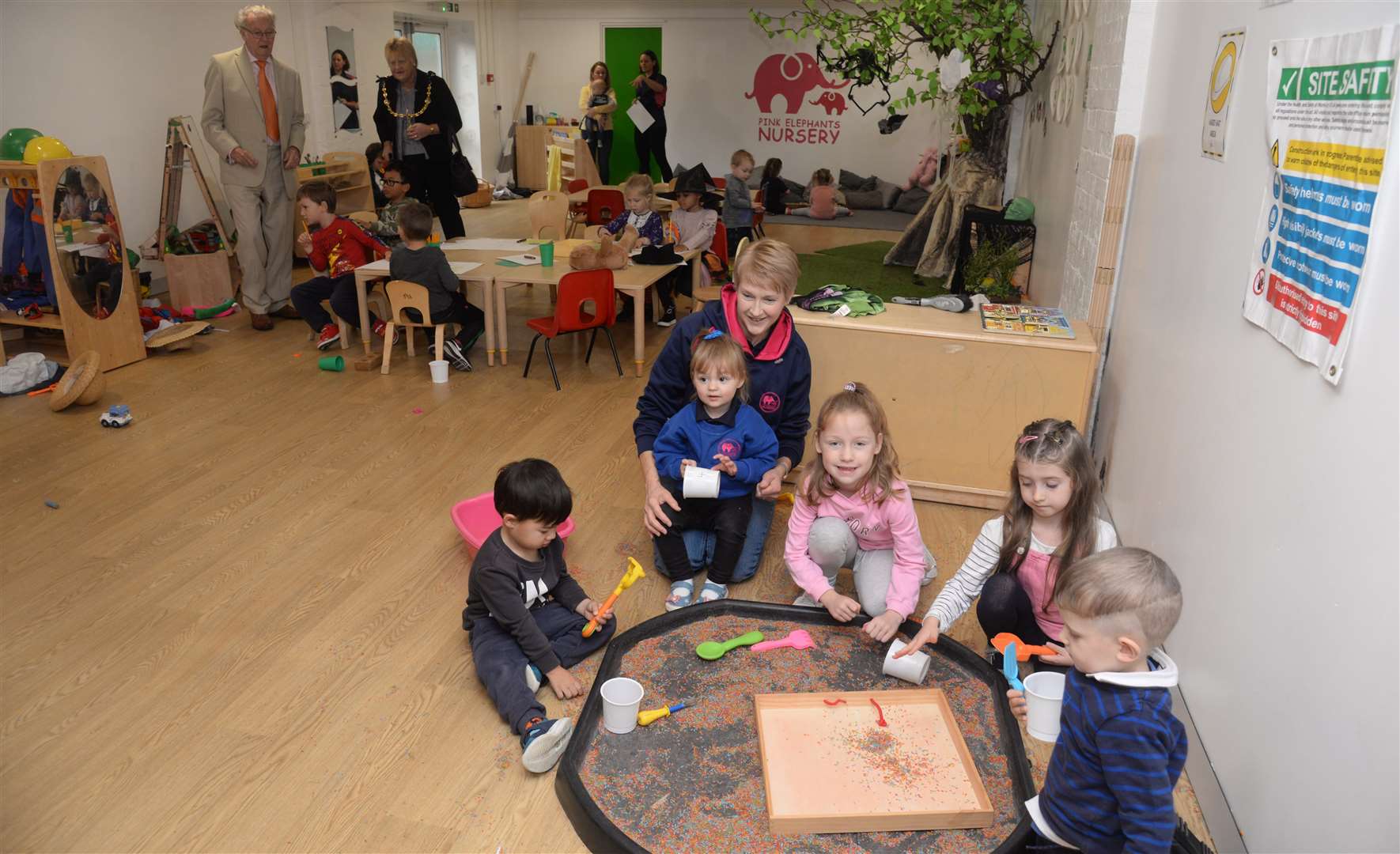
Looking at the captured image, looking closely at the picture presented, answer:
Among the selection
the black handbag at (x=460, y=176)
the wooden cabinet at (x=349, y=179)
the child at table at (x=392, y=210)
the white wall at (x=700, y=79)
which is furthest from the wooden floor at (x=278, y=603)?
the white wall at (x=700, y=79)

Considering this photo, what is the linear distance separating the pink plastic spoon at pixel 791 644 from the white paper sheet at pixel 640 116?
8823mm

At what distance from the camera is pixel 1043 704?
217cm

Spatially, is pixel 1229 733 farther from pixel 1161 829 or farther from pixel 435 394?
pixel 435 394

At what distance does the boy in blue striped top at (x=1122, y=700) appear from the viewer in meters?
1.54

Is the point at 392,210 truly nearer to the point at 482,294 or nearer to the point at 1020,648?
the point at 482,294

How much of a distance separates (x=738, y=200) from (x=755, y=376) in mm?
4068

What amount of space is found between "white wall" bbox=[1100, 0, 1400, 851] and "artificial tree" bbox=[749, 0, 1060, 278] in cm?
191

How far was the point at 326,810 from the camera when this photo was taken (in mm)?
2119

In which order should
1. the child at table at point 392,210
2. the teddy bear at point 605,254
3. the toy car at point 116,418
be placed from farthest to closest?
the child at table at point 392,210 → the teddy bear at point 605,254 → the toy car at point 116,418

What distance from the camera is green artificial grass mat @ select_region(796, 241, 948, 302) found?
630 cm

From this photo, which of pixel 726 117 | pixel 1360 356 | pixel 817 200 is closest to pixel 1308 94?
pixel 1360 356

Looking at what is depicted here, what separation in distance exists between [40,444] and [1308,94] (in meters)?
4.63

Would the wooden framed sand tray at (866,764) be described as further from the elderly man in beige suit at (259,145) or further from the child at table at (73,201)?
the elderly man in beige suit at (259,145)

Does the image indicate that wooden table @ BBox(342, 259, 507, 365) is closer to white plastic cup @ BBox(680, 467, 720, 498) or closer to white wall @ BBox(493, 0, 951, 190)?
white plastic cup @ BBox(680, 467, 720, 498)
